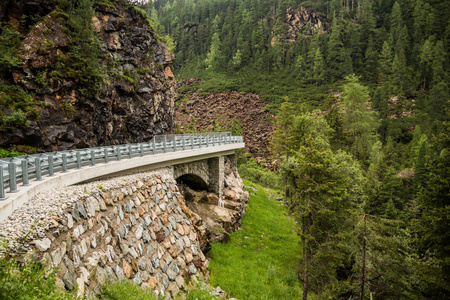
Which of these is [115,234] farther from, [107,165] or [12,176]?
[107,165]

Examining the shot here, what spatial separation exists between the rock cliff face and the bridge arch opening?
857cm

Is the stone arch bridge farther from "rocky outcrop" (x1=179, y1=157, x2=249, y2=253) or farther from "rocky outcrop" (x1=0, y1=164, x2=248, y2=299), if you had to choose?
"rocky outcrop" (x1=179, y1=157, x2=249, y2=253)

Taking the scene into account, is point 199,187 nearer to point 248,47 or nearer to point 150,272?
point 150,272

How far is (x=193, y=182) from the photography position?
22438 millimetres

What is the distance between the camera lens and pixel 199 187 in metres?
22.7

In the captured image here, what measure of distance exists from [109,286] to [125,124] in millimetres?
23383

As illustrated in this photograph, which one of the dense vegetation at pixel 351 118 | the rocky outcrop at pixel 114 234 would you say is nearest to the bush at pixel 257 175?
the dense vegetation at pixel 351 118

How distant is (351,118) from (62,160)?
3730 centimetres

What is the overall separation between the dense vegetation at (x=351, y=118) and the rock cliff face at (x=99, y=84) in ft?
56.8

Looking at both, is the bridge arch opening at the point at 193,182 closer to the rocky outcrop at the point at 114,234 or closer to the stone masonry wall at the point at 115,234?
the rocky outcrop at the point at 114,234

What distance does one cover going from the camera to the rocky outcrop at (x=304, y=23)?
295 feet

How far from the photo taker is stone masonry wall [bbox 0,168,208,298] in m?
5.87

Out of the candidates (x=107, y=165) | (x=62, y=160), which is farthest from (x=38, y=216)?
(x=107, y=165)

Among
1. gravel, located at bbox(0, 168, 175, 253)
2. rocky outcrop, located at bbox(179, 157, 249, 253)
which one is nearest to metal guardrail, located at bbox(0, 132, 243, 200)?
gravel, located at bbox(0, 168, 175, 253)
